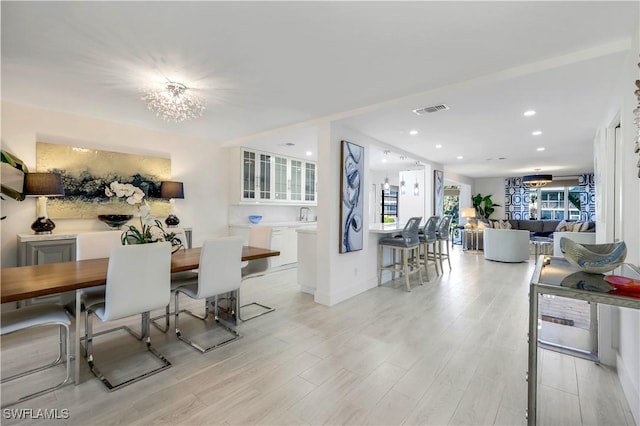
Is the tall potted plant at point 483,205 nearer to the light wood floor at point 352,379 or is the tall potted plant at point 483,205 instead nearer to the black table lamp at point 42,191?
the light wood floor at point 352,379

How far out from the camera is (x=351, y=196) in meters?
4.06

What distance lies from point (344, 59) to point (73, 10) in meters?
1.80

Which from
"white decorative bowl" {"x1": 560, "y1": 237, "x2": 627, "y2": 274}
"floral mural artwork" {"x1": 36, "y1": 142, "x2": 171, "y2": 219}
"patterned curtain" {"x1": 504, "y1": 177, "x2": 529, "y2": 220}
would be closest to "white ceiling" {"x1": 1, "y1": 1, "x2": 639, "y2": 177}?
"floral mural artwork" {"x1": 36, "y1": 142, "x2": 171, "y2": 219}

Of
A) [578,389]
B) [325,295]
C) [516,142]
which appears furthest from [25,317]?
[516,142]

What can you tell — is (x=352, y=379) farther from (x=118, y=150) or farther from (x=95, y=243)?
(x=118, y=150)

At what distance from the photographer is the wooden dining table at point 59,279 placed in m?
1.77

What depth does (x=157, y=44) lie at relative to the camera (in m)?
2.18

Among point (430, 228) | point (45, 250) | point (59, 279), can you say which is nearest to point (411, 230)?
point (430, 228)

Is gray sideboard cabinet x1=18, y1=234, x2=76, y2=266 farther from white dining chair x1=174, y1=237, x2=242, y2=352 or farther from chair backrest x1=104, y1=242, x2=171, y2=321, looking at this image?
chair backrest x1=104, y1=242, x2=171, y2=321

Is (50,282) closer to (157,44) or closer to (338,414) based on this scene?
(157,44)

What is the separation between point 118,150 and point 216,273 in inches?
113

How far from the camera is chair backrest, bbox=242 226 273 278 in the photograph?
347 cm

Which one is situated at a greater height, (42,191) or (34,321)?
(42,191)

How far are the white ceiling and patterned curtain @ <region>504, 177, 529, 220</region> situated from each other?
7.78 m
